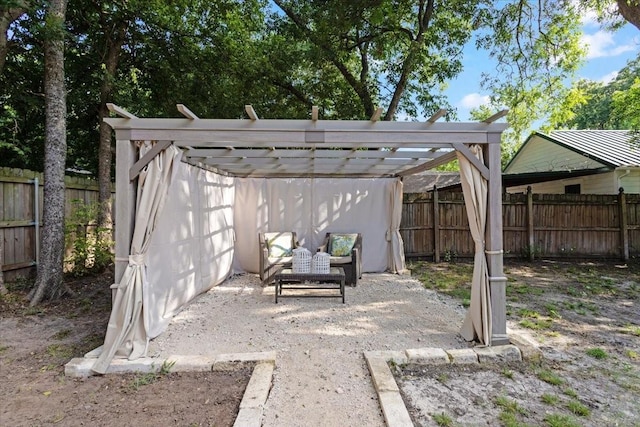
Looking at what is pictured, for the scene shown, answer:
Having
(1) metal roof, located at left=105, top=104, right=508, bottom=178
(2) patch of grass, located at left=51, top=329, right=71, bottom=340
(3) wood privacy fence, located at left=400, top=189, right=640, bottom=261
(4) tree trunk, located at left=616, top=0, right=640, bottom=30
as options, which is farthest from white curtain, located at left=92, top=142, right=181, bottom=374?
(4) tree trunk, located at left=616, top=0, right=640, bottom=30

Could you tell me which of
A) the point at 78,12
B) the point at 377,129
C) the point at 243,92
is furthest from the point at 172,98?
the point at 377,129

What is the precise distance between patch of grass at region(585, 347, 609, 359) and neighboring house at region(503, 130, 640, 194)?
217 inches

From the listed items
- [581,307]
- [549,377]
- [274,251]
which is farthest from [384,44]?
[549,377]

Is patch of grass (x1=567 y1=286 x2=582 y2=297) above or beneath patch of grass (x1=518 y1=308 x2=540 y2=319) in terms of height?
above

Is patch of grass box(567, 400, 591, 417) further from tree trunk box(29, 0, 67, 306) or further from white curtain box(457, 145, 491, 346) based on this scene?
tree trunk box(29, 0, 67, 306)

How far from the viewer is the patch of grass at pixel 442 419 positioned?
6.94ft

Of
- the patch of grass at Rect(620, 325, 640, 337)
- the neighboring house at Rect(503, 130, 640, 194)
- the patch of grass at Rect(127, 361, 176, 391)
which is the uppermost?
the neighboring house at Rect(503, 130, 640, 194)

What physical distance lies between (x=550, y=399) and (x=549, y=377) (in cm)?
36

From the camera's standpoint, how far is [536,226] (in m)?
7.93

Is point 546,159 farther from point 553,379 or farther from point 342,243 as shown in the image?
point 553,379

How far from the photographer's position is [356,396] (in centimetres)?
243

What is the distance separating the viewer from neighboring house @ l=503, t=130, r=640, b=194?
809 centimetres

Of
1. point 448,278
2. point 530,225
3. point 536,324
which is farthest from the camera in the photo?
point 530,225

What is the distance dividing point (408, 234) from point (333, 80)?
430 centimetres
